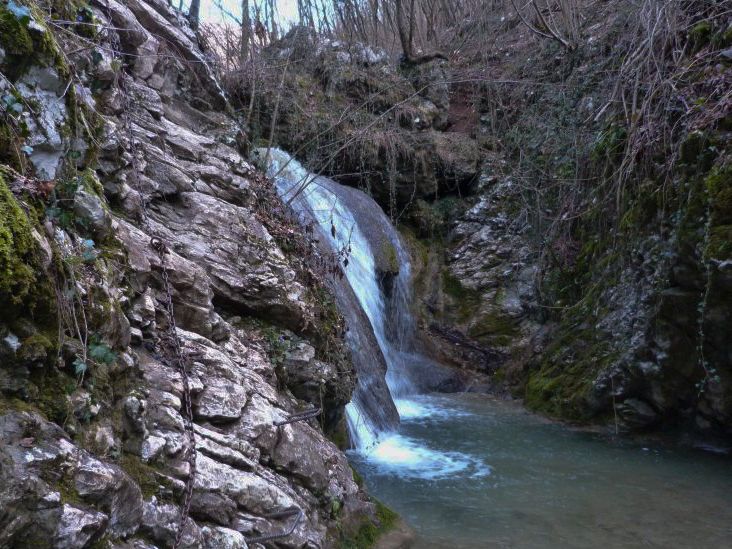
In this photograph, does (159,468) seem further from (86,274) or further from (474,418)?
(474,418)

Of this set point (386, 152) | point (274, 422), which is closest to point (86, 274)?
point (274, 422)

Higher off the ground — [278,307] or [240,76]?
[240,76]

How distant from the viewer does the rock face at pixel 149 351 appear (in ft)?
6.56

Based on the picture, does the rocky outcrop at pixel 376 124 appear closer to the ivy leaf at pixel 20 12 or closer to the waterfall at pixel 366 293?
the waterfall at pixel 366 293

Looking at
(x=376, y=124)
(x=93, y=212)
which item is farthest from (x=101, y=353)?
(x=376, y=124)

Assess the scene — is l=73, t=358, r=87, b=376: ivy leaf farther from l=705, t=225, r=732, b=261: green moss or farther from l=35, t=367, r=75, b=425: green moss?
l=705, t=225, r=732, b=261: green moss

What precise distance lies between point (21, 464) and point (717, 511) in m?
5.08

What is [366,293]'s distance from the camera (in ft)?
29.2

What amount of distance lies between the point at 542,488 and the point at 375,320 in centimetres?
411

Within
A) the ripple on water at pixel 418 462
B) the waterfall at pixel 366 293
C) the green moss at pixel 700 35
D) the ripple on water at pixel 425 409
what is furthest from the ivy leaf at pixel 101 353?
the green moss at pixel 700 35

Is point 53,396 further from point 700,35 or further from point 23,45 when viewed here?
point 700,35

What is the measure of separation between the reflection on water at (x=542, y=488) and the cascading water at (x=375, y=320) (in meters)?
0.05

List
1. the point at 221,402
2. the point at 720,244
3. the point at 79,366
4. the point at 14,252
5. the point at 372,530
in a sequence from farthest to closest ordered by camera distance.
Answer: the point at 720,244 < the point at 372,530 < the point at 221,402 < the point at 79,366 < the point at 14,252

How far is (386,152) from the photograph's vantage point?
1079cm
